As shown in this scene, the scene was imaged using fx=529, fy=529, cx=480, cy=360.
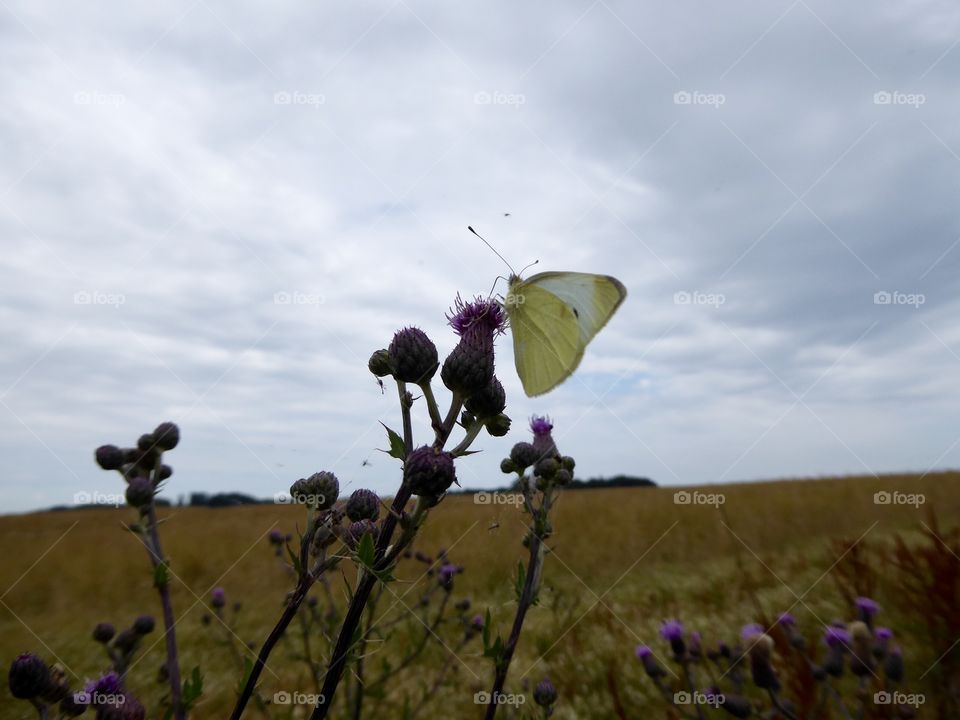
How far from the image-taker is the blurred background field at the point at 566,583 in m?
4.46

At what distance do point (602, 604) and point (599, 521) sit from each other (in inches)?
217

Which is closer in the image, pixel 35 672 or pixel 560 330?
pixel 35 672

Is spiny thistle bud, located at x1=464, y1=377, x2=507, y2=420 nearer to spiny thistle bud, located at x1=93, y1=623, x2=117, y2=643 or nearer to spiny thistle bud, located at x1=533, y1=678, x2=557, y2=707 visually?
spiny thistle bud, located at x1=533, y1=678, x2=557, y2=707

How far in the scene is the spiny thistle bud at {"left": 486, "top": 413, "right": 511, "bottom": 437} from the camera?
1944mm

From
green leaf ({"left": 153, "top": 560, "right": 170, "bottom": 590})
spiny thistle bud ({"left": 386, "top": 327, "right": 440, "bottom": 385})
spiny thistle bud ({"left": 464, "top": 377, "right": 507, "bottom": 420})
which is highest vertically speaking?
spiny thistle bud ({"left": 386, "top": 327, "right": 440, "bottom": 385})

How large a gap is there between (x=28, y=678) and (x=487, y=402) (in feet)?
5.71

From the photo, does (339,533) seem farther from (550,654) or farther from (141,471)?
(550,654)

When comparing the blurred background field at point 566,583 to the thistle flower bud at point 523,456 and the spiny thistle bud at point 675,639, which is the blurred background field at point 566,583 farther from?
the spiny thistle bud at point 675,639

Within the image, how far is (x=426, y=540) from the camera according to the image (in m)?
8.89

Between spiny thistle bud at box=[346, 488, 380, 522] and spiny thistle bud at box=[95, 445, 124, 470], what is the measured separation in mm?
1283

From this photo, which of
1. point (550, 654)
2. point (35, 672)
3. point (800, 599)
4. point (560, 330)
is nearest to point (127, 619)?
point (550, 654)

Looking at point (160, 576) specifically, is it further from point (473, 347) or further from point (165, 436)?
point (473, 347)

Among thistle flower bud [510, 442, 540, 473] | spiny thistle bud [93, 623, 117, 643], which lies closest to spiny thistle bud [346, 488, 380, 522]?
thistle flower bud [510, 442, 540, 473]

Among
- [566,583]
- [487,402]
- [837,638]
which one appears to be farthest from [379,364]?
[566,583]
